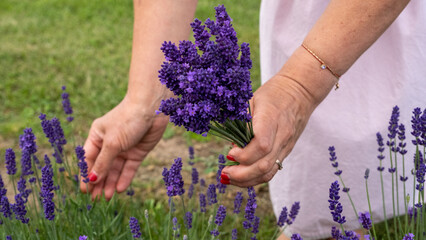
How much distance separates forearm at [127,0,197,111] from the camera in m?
2.21

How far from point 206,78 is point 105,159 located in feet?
4.09

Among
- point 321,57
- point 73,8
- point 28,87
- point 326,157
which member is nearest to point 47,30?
point 73,8

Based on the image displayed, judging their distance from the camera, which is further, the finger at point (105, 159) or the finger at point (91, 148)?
the finger at point (91, 148)

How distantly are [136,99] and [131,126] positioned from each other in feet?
0.44

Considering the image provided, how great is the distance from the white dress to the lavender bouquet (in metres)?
1.25

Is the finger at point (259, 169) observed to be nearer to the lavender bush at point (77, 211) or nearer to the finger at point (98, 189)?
the lavender bush at point (77, 211)

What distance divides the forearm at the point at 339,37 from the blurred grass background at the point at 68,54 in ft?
7.90

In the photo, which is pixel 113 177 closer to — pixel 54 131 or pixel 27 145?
pixel 54 131

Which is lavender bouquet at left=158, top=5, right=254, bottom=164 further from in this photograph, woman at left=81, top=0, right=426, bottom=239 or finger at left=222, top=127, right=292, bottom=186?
woman at left=81, top=0, right=426, bottom=239

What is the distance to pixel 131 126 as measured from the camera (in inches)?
88.6

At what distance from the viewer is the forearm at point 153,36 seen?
7.27 ft

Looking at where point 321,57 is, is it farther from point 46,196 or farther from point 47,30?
point 47,30

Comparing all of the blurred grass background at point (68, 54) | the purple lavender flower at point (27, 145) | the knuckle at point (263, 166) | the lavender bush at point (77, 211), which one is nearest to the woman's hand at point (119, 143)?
the lavender bush at point (77, 211)

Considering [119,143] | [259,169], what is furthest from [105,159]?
[259,169]
